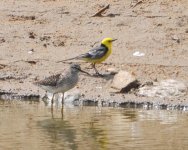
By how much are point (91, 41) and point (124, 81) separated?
311 cm

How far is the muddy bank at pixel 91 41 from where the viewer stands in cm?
1502

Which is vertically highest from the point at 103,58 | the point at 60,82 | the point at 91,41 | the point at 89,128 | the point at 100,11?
the point at 100,11

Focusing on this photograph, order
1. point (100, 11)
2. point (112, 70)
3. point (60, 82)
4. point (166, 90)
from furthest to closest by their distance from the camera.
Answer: point (100, 11) → point (112, 70) → point (60, 82) → point (166, 90)

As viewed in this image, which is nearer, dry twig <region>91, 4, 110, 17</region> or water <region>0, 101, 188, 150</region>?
water <region>0, 101, 188, 150</region>

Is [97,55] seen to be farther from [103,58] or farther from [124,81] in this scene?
[124,81]

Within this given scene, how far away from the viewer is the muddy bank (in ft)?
49.3

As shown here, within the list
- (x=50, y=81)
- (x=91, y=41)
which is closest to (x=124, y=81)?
(x=50, y=81)

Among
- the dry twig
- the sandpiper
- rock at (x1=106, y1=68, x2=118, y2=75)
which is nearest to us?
the sandpiper

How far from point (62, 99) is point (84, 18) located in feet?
14.6

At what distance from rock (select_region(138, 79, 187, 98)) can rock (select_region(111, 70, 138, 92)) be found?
8.0 inches

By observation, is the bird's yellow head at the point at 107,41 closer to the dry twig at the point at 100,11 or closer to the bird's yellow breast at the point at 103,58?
the bird's yellow breast at the point at 103,58

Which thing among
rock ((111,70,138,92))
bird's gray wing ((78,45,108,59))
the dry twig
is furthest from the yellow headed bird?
the dry twig

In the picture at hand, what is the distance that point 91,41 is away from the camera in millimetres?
17312

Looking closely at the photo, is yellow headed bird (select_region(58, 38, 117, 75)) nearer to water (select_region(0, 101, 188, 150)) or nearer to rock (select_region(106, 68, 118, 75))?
rock (select_region(106, 68, 118, 75))
